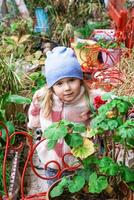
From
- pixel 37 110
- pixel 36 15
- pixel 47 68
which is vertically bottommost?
pixel 36 15

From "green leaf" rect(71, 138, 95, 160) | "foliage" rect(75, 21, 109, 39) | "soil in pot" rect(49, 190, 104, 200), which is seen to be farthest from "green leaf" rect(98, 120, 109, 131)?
"foliage" rect(75, 21, 109, 39)

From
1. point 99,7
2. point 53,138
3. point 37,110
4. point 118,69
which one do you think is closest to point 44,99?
point 37,110

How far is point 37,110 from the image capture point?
2553 millimetres

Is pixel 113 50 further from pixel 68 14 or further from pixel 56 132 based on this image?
pixel 68 14

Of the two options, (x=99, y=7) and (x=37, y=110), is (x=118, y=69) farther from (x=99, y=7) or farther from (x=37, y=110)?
(x=99, y=7)

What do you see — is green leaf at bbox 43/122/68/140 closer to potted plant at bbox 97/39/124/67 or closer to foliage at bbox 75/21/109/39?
potted plant at bbox 97/39/124/67

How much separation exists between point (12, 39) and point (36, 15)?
5.93 feet

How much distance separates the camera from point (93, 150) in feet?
5.59

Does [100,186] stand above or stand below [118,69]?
above

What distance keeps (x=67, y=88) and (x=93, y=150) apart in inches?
28.0

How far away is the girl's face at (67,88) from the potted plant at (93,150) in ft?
1.95

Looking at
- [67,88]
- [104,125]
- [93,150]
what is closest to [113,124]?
[104,125]

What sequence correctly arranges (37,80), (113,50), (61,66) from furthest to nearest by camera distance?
(37,80) → (113,50) → (61,66)

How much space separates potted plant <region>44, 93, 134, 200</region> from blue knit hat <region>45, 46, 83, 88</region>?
600mm
